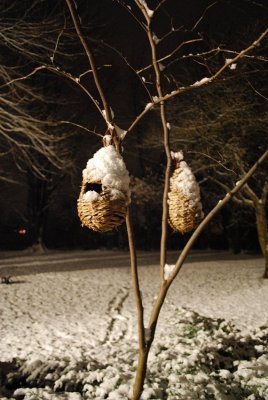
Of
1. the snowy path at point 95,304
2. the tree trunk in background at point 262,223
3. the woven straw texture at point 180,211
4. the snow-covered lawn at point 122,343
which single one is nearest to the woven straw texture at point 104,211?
the woven straw texture at point 180,211

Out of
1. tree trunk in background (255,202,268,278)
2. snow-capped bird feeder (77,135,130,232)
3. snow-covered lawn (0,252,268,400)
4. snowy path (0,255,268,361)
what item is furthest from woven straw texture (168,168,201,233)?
tree trunk in background (255,202,268,278)

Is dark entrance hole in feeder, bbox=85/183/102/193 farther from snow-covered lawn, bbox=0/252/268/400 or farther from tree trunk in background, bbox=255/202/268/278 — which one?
tree trunk in background, bbox=255/202/268/278

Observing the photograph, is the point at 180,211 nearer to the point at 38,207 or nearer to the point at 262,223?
the point at 262,223

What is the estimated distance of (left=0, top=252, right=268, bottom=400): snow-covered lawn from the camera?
17.3 feet

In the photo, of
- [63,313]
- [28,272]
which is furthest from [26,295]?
[28,272]

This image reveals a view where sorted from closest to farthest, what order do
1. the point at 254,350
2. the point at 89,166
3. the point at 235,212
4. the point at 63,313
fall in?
the point at 89,166 < the point at 254,350 < the point at 63,313 < the point at 235,212

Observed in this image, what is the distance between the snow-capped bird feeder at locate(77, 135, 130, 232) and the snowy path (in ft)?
15.5

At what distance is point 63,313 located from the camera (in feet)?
30.9

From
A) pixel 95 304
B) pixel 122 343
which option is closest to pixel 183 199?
pixel 122 343

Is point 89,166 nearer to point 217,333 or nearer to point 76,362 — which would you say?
point 76,362

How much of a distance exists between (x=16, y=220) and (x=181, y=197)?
32.8m

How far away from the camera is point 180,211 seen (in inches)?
111

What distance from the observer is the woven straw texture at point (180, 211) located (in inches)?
110

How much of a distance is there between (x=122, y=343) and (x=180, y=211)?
491 centimetres
